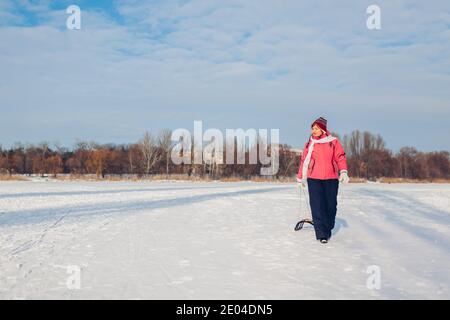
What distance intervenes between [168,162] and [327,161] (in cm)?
5309

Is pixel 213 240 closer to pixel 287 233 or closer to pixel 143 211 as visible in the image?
pixel 287 233

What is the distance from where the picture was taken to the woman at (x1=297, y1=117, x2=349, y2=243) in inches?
229

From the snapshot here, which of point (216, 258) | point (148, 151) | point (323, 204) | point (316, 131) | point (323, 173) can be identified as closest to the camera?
point (216, 258)

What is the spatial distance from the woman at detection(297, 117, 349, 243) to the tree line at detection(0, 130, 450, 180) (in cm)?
4663

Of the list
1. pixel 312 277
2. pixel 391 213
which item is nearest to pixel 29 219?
pixel 312 277

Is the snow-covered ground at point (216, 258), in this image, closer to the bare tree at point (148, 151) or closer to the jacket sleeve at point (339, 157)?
the jacket sleeve at point (339, 157)

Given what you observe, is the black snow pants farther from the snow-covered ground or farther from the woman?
the snow-covered ground

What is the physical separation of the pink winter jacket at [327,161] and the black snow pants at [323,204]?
0.30 feet

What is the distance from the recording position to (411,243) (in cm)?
574

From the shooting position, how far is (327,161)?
19.8 feet

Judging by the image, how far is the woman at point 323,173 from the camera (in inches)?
229

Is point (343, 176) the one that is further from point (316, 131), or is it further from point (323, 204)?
point (316, 131)

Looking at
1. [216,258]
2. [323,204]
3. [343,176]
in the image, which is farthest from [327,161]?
[216,258]
